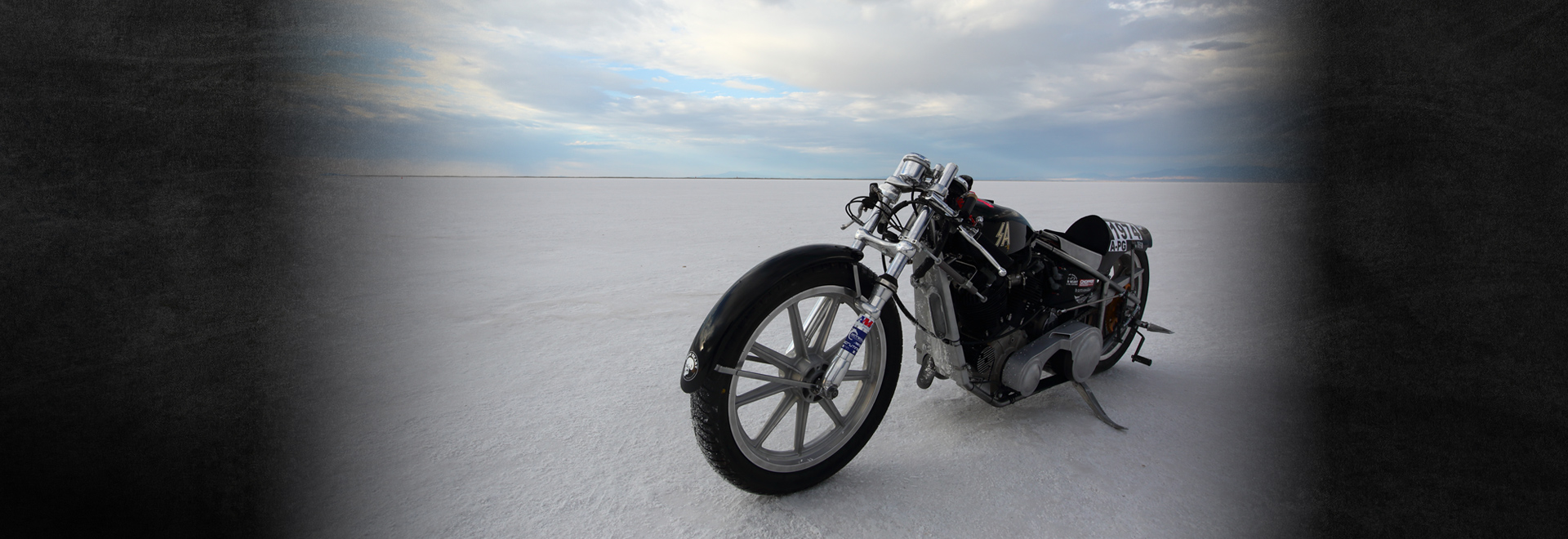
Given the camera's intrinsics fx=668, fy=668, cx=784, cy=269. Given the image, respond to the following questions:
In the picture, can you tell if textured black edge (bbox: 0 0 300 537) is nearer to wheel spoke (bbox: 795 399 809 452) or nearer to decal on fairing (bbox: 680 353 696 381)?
decal on fairing (bbox: 680 353 696 381)

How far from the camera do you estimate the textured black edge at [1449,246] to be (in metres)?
1.41

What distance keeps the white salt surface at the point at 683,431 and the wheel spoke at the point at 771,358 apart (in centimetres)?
31

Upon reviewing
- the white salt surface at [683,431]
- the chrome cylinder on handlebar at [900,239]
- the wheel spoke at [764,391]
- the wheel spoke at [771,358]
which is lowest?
the white salt surface at [683,431]

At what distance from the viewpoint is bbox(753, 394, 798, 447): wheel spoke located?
1621 mm

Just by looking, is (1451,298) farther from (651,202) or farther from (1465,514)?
(651,202)

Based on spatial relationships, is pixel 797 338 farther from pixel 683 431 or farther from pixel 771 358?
pixel 683 431

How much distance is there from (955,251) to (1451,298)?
112 centimetres

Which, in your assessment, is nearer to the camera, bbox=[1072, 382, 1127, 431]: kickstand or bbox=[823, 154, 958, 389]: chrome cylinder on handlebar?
bbox=[823, 154, 958, 389]: chrome cylinder on handlebar

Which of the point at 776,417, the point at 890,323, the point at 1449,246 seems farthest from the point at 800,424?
the point at 1449,246

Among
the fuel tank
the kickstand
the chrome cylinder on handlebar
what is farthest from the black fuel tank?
the kickstand

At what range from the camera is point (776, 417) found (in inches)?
66.3

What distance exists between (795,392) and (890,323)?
30 centimetres

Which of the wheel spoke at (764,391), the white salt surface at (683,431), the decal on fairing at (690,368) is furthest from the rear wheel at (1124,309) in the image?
the decal on fairing at (690,368)

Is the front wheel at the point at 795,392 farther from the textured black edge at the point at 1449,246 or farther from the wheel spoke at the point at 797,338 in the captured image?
the textured black edge at the point at 1449,246
